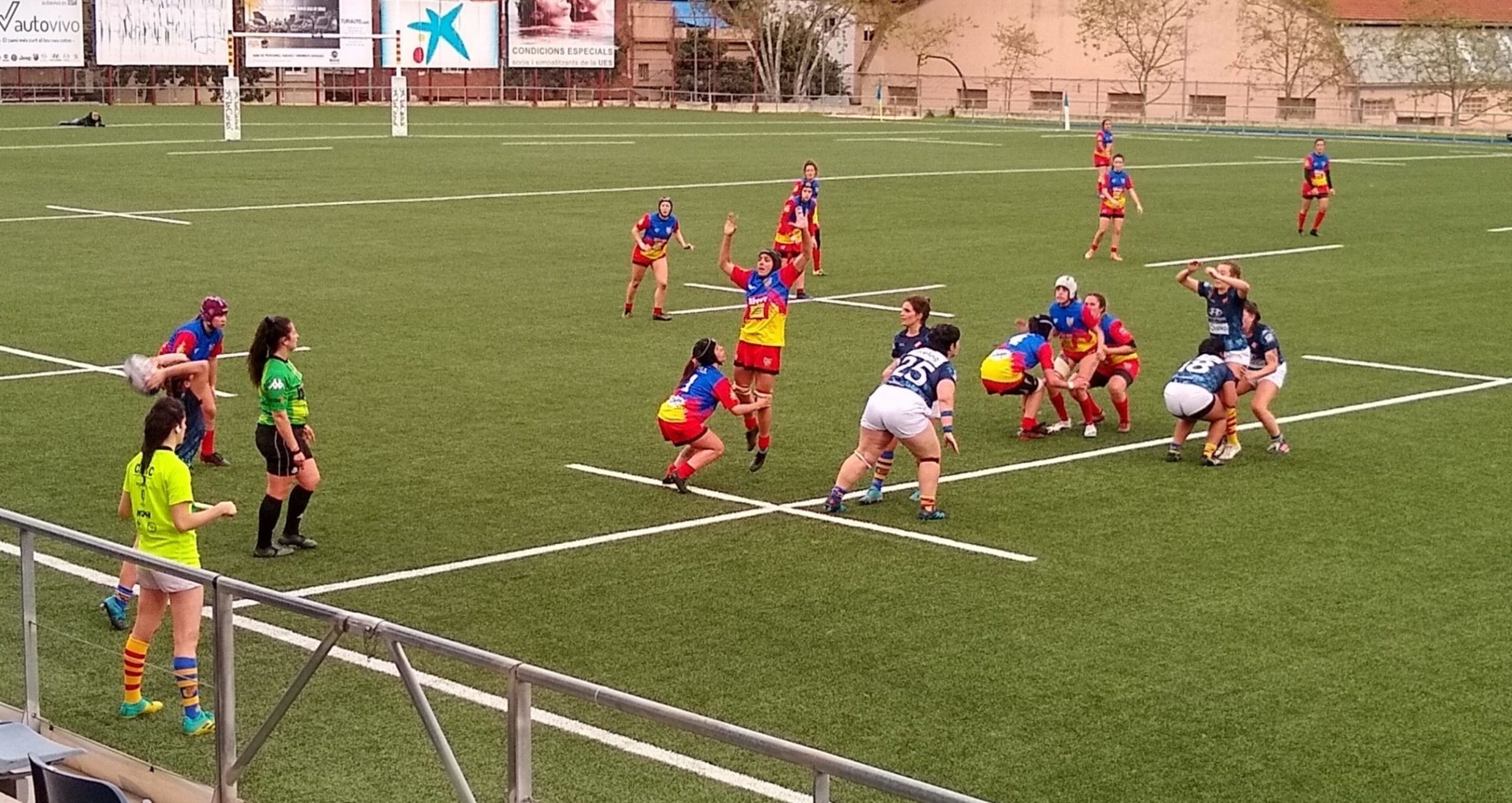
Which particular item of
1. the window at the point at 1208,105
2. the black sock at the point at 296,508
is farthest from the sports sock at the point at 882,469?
the window at the point at 1208,105

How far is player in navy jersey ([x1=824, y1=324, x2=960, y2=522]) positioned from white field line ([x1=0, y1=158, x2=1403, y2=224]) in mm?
24233

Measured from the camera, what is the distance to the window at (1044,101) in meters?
98.4

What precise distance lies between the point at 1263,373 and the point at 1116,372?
4.56 ft

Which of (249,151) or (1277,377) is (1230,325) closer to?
(1277,377)

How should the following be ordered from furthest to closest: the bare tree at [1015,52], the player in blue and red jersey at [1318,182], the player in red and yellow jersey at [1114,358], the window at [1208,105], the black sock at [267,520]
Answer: the bare tree at [1015,52] < the window at [1208,105] < the player in blue and red jersey at [1318,182] < the player in red and yellow jersey at [1114,358] < the black sock at [267,520]

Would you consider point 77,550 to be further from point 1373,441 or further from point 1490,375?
point 1490,375

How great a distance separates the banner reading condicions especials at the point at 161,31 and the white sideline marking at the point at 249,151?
27.0 metres

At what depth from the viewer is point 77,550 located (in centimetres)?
828

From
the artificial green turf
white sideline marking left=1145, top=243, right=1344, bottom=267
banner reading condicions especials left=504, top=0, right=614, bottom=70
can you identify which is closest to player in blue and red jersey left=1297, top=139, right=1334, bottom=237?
white sideline marking left=1145, top=243, right=1344, bottom=267

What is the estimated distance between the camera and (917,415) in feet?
46.1

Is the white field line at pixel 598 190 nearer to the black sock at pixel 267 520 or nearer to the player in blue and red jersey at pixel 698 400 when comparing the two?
the player in blue and red jersey at pixel 698 400

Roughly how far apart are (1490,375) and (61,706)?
662 inches

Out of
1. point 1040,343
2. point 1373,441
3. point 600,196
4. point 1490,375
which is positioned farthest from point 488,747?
point 600,196

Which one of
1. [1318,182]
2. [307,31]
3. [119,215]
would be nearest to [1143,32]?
[307,31]
